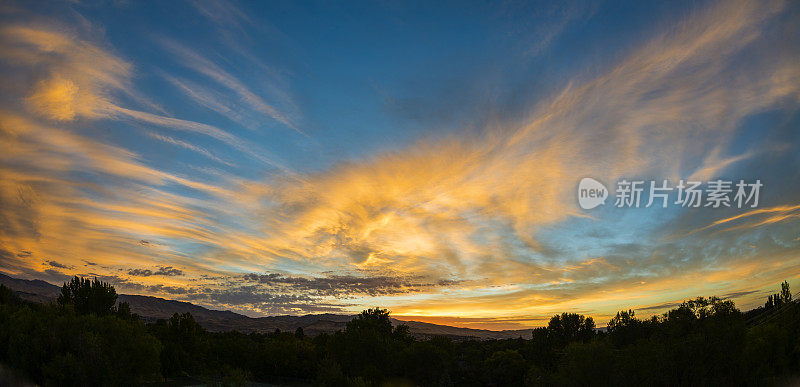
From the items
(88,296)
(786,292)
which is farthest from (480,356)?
(88,296)

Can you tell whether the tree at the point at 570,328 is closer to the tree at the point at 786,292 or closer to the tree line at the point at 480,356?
the tree line at the point at 480,356

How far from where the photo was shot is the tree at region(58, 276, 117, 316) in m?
73.0

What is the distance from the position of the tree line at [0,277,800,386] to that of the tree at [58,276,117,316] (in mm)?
165

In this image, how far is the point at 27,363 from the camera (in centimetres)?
4084

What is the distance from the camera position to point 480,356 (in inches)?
2854

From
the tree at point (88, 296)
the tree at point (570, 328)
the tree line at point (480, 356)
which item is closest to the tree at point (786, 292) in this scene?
the tree line at point (480, 356)

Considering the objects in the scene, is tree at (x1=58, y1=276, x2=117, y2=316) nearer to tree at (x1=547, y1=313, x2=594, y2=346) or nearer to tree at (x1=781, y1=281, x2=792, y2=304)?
tree at (x1=547, y1=313, x2=594, y2=346)

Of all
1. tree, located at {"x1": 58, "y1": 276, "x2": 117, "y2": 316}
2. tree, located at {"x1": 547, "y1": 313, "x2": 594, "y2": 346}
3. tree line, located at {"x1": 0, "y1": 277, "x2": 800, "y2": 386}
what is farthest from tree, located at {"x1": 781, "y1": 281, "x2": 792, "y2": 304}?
tree, located at {"x1": 58, "y1": 276, "x2": 117, "y2": 316}

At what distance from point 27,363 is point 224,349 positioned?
5438 cm

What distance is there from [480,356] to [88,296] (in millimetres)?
65744

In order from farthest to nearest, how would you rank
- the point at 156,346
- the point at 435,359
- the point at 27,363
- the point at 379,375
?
1. the point at 435,359
2. the point at 379,375
3. the point at 156,346
4. the point at 27,363

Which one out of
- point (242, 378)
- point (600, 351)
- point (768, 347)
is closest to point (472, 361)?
point (600, 351)

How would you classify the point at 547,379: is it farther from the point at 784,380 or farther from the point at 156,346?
the point at 156,346

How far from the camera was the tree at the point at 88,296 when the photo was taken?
73000mm
